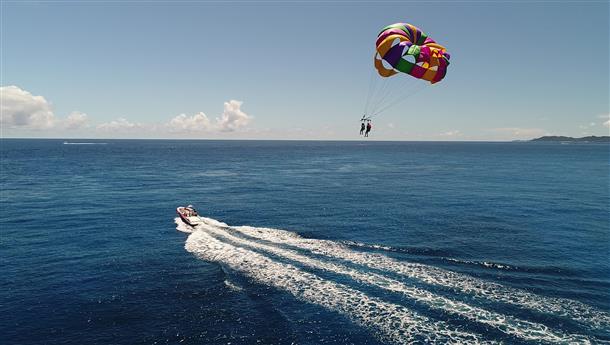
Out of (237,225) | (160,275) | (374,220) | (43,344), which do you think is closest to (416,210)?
(374,220)

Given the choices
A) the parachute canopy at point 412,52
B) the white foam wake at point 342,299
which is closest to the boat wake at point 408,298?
the white foam wake at point 342,299

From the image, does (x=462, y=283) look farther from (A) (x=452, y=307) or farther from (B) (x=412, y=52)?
(B) (x=412, y=52)

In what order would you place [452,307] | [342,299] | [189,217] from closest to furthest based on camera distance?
[452,307]
[342,299]
[189,217]

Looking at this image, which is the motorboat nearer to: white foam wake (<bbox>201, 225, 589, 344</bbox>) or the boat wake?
the boat wake

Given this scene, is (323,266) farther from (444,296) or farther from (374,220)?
(374,220)

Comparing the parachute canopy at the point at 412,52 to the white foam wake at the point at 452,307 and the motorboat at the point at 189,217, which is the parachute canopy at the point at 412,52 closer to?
the white foam wake at the point at 452,307

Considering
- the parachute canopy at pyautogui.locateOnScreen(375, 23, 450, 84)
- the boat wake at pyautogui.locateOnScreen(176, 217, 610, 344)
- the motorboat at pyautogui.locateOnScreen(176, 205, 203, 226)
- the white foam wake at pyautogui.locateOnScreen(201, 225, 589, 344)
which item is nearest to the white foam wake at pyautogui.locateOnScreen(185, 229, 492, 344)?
the boat wake at pyautogui.locateOnScreen(176, 217, 610, 344)

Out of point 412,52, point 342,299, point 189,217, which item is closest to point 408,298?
point 342,299
